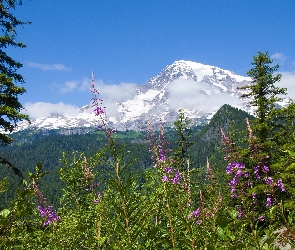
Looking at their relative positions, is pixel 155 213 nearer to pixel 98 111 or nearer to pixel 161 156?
pixel 161 156

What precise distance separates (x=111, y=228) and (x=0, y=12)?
Result: 14551 millimetres

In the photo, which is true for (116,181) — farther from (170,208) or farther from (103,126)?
(170,208)

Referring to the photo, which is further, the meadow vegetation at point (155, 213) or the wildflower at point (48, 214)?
the wildflower at point (48, 214)

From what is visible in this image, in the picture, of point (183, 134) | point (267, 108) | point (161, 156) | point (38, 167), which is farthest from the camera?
point (183, 134)

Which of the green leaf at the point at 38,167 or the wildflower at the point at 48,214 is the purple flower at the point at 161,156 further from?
the green leaf at the point at 38,167

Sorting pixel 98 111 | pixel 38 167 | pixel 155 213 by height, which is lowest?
pixel 155 213

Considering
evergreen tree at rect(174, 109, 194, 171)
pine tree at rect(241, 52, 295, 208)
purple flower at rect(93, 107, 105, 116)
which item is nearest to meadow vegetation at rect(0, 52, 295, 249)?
purple flower at rect(93, 107, 105, 116)

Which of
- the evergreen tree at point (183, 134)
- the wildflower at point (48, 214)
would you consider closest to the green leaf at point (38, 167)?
the wildflower at point (48, 214)

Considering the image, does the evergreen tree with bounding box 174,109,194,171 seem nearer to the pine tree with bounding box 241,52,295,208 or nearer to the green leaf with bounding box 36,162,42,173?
the pine tree with bounding box 241,52,295,208

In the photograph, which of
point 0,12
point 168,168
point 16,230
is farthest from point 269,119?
point 16,230

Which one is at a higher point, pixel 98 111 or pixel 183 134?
pixel 183 134

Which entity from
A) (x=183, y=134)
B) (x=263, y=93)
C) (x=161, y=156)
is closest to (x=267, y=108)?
(x=263, y=93)

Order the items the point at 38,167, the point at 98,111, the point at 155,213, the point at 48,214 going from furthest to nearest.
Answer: the point at 155,213 → the point at 48,214 → the point at 98,111 → the point at 38,167

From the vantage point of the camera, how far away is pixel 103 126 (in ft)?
9.39
